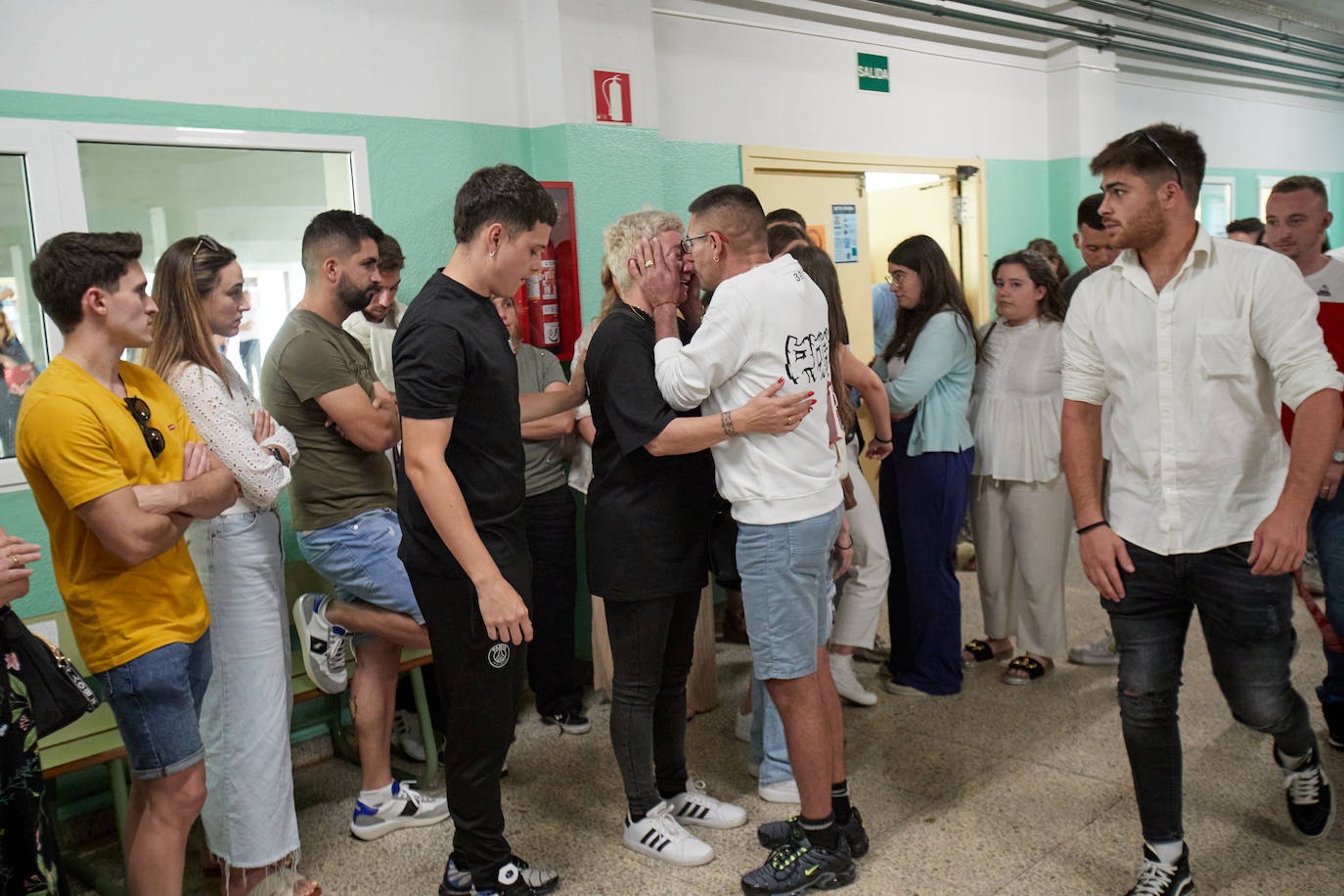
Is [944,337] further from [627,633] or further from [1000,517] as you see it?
[627,633]

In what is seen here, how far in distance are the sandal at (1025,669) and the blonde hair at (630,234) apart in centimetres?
229

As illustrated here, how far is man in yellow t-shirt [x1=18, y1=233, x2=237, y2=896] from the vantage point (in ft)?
6.61

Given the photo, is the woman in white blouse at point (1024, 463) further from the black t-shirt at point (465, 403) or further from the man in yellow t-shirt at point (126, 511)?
the man in yellow t-shirt at point (126, 511)

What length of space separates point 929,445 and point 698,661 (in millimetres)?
1165

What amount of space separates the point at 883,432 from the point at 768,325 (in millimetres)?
1302

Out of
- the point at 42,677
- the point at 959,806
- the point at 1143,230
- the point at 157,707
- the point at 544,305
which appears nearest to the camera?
the point at 42,677

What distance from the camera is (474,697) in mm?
2361

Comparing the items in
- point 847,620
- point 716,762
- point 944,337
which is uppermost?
point 944,337

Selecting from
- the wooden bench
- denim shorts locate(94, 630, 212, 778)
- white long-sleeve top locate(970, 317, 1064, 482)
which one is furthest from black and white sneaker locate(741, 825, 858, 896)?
white long-sleeve top locate(970, 317, 1064, 482)

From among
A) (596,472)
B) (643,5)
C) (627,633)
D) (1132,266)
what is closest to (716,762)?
(627,633)

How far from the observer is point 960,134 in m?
6.33

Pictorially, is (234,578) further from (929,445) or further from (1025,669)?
(1025,669)

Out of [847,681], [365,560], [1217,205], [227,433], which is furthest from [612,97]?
[1217,205]

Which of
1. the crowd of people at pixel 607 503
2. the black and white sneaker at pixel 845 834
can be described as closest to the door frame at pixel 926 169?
the crowd of people at pixel 607 503
